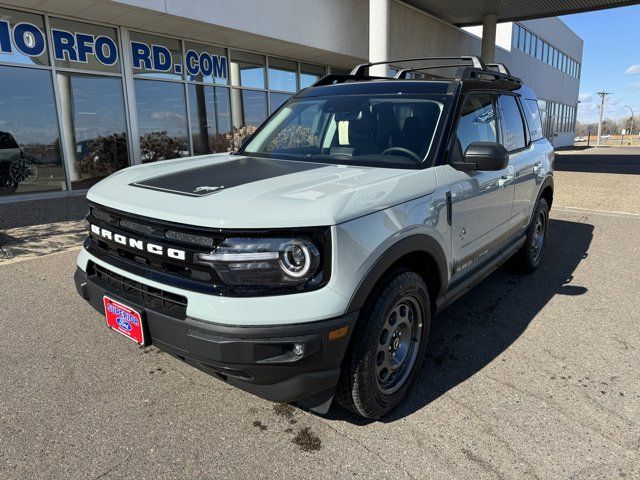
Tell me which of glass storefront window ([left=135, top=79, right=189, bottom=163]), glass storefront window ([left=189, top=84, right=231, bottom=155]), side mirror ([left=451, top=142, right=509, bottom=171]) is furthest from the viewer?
glass storefront window ([left=189, top=84, right=231, bottom=155])

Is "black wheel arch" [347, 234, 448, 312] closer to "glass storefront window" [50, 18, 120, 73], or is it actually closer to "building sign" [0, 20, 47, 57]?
"building sign" [0, 20, 47, 57]

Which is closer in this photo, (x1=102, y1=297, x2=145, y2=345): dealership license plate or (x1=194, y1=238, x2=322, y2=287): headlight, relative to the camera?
(x1=194, y1=238, x2=322, y2=287): headlight

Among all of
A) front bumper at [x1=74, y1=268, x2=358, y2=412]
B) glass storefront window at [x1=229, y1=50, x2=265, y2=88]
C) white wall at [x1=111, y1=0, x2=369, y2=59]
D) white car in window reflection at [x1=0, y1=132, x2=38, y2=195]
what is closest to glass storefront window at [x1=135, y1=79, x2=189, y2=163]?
glass storefront window at [x1=229, y1=50, x2=265, y2=88]

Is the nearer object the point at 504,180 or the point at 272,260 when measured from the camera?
the point at 272,260

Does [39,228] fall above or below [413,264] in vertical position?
below

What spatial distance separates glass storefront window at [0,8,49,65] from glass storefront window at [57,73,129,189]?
55cm

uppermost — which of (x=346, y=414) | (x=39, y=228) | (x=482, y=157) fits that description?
(x=482, y=157)

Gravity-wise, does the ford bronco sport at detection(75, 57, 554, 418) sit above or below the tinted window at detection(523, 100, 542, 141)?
below

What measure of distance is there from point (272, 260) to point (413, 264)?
1.04 meters

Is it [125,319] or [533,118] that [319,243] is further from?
[533,118]

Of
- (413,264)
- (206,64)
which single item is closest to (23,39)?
(206,64)

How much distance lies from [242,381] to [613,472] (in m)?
1.78

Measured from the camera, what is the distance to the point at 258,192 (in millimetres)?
2295

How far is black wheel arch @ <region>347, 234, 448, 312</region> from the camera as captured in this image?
220cm
